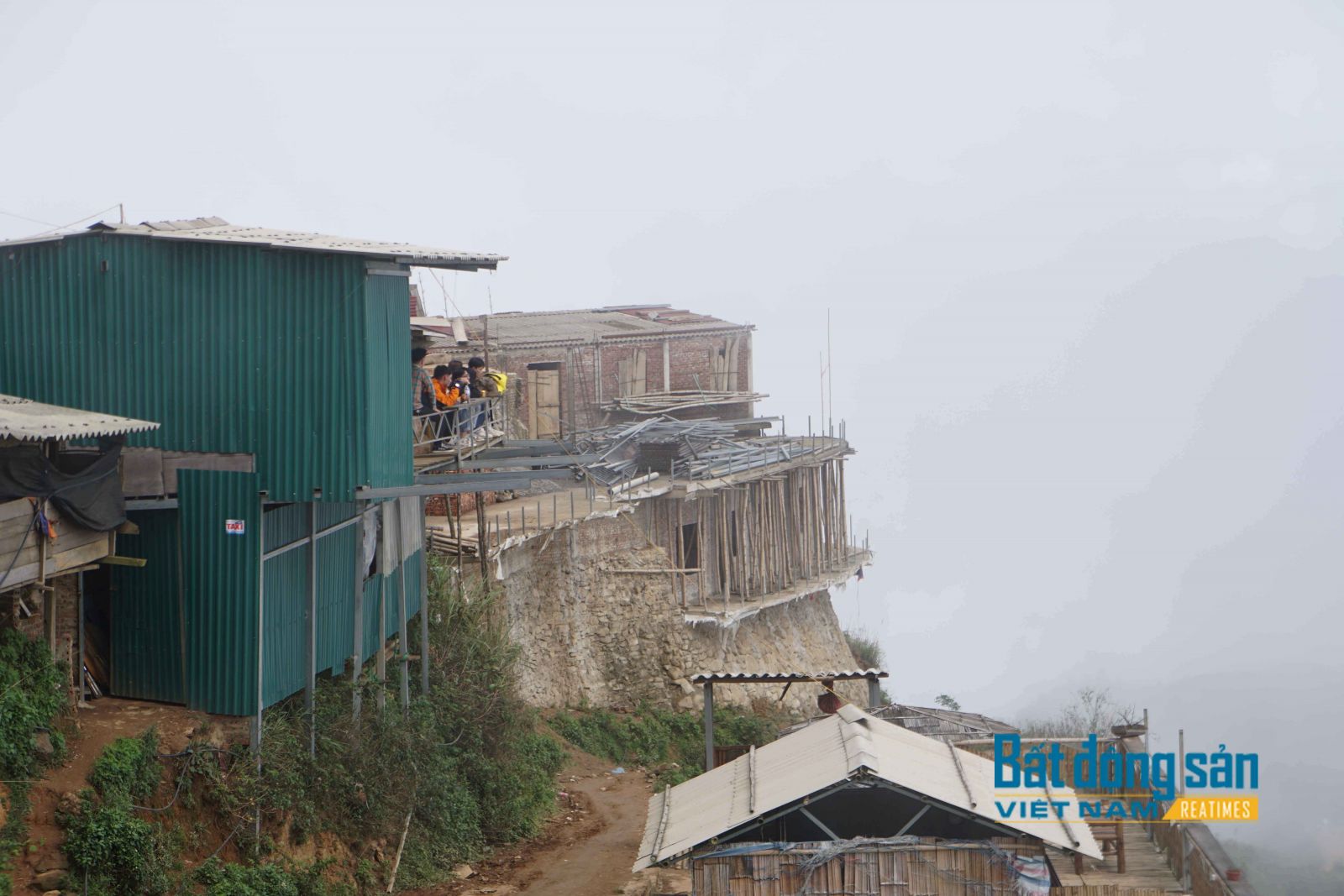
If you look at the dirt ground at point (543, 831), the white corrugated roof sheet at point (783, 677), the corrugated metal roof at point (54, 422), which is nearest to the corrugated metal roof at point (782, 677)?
the white corrugated roof sheet at point (783, 677)

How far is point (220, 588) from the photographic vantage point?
1359cm

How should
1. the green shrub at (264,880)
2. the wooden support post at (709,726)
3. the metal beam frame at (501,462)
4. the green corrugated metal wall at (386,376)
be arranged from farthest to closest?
the metal beam frame at (501,462) < the wooden support post at (709,726) < the green corrugated metal wall at (386,376) < the green shrub at (264,880)

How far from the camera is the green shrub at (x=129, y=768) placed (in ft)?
38.5

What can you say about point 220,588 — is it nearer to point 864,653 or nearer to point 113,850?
point 113,850

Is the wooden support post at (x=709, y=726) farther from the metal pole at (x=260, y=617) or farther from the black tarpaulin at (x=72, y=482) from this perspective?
the black tarpaulin at (x=72, y=482)

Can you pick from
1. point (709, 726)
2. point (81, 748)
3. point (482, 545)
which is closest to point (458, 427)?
point (482, 545)

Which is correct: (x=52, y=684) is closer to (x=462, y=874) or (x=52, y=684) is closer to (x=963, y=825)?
(x=462, y=874)

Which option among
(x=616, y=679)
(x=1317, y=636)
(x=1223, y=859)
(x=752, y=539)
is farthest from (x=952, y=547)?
(x=1223, y=859)

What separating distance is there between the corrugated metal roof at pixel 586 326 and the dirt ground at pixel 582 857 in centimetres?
1859

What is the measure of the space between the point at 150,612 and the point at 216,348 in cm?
289

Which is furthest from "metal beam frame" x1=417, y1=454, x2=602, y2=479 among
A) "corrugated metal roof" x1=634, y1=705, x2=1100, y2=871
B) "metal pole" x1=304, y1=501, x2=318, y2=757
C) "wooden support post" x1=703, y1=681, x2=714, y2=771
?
"corrugated metal roof" x1=634, y1=705, x2=1100, y2=871

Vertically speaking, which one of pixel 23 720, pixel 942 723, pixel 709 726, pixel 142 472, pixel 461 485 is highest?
pixel 142 472

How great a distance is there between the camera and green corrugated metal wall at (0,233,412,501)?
14031mm

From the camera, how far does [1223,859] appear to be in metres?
15.2
